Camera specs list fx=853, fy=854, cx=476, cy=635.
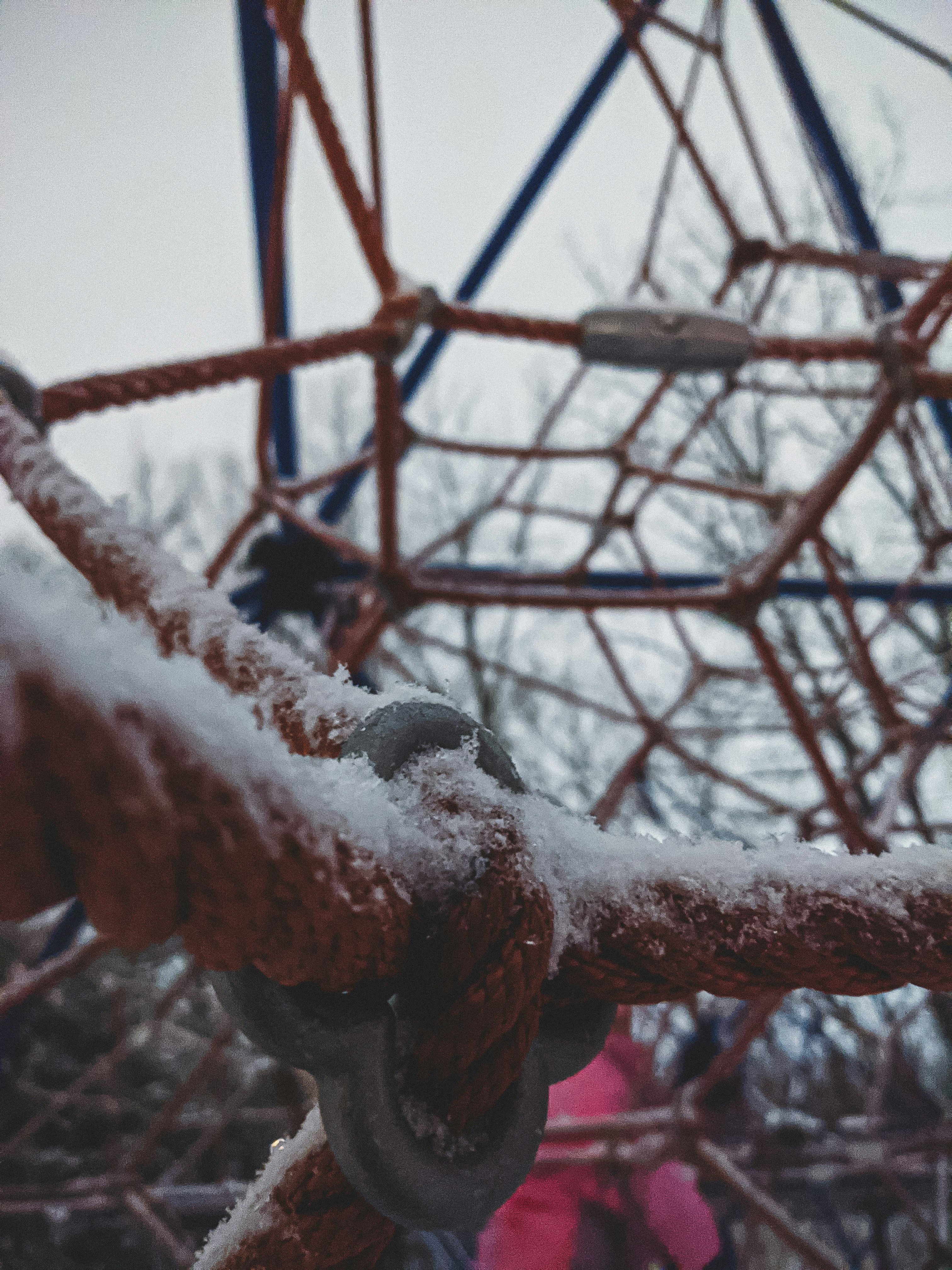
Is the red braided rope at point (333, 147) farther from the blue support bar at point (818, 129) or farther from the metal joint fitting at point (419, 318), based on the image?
the blue support bar at point (818, 129)

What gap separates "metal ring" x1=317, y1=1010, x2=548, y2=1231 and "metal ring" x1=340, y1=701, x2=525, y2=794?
61 millimetres

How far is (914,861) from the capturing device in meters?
0.27

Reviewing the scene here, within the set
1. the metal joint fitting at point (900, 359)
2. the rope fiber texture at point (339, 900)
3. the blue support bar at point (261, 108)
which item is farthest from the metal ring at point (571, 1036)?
the blue support bar at point (261, 108)

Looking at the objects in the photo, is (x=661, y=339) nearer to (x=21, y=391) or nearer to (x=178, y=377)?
(x=178, y=377)

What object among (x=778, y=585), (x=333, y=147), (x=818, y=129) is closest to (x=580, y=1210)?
(x=778, y=585)

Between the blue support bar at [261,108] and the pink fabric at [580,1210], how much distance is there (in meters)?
1.26

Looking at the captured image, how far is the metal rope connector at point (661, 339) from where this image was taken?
34.3 inches

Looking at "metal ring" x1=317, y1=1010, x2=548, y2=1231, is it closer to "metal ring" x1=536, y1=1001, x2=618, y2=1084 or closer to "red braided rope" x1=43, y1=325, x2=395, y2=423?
"metal ring" x1=536, y1=1001, x2=618, y2=1084

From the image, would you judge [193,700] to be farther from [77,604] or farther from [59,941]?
[59,941]

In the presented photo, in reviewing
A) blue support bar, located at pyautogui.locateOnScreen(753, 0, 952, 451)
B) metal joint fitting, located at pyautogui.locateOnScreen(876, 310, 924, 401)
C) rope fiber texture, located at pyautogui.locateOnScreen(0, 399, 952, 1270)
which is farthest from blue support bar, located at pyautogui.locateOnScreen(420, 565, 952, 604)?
rope fiber texture, located at pyautogui.locateOnScreen(0, 399, 952, 1270)

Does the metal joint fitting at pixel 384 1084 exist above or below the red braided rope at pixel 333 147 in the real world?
below

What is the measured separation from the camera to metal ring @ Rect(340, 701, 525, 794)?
0.69ft

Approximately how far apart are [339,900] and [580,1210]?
1492 mm

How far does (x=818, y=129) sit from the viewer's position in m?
1.23
